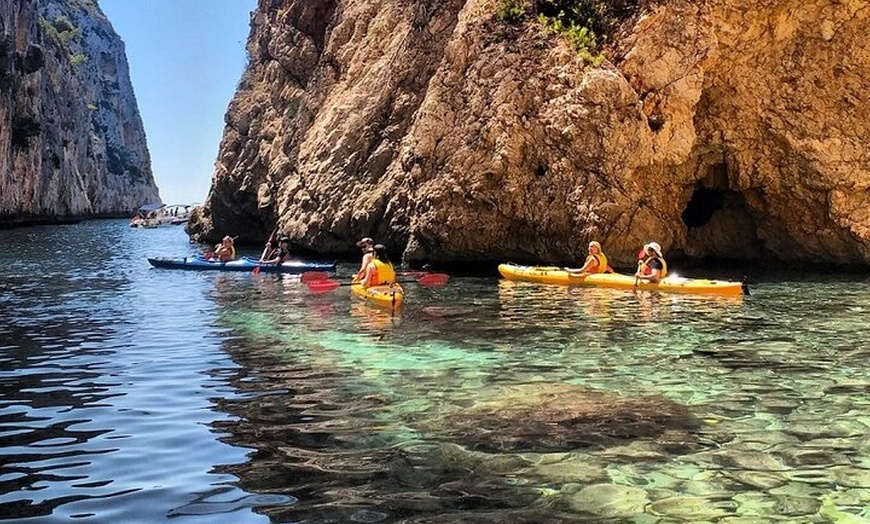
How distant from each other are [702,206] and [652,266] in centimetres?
967

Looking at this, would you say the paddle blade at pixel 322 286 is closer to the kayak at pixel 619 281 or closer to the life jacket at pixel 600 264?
the kayak at pixel 619 281

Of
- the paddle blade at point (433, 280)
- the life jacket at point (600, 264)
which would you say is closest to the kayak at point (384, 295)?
the paddle blade at point (433, 280)

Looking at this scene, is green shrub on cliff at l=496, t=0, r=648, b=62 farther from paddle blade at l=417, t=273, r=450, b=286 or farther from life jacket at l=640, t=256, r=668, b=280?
paddle blade at l=417, t=273, r=450, b=286

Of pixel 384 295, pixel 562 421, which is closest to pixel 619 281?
pixel 384 295

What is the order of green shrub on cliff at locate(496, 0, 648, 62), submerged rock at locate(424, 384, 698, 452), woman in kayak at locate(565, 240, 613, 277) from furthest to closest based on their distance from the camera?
1. green shrub on cliff at locate(496, 0, 648, 62)
2. woman in kayak at locate(565, 240, 613, 277)
3. submerged rock at locate(424, 384, 698, 452)

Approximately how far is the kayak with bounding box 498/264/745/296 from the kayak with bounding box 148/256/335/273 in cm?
626

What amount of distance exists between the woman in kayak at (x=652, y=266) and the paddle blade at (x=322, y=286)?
25.7ft

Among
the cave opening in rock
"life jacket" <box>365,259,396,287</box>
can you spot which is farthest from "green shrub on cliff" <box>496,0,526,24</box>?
"life jacket" <box>365,259,396,287</box>

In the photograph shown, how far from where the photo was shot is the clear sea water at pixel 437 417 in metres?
5.16

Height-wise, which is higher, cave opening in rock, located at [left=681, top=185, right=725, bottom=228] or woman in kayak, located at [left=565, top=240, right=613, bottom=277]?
cave opening in rock, located at [left=681, top=185, right=725, bottom=228]

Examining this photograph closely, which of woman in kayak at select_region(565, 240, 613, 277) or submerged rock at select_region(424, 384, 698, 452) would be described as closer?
submerged rock at select_region(424, 384, 698, 452)

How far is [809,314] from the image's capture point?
14414 millimetres

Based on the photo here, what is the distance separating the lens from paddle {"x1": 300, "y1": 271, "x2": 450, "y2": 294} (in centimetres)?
1964

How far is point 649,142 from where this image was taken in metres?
22.8
